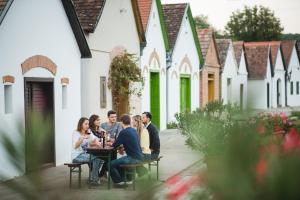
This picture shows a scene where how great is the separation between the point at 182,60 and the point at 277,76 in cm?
2014

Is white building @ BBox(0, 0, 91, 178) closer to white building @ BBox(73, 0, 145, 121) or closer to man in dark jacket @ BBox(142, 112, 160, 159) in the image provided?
white building @ BBox(73, 0, 145, 121)

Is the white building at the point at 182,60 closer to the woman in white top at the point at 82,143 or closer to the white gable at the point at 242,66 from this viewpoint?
the white gable at the point at 242,66

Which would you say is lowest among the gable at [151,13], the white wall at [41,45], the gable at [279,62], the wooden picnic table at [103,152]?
the wooden picnic table at [103,152]

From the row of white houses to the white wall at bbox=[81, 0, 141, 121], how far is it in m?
0.03

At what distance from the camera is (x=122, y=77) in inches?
688

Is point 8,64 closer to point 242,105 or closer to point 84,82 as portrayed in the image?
point 84,82

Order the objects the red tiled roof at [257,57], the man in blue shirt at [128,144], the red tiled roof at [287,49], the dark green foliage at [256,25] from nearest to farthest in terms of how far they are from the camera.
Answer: the man in blue shirt at [128,144] → the red tiled roof at [257,57] → the red tiled roof at [287,49] → the dark green foliage at [256,25]

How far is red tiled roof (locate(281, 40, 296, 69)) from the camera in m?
47.8

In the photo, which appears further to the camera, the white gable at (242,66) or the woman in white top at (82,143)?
the white gable at (242,66)

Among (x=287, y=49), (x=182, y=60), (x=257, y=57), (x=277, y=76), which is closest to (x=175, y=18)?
(x=182, y=60)

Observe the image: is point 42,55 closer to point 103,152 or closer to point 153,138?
point 153,138

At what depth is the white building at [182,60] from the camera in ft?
81.3

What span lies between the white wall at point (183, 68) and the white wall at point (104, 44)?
214 inches

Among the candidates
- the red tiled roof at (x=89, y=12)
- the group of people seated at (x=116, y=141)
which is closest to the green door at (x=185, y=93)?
the red tiled roof at (x=89, y=12)
